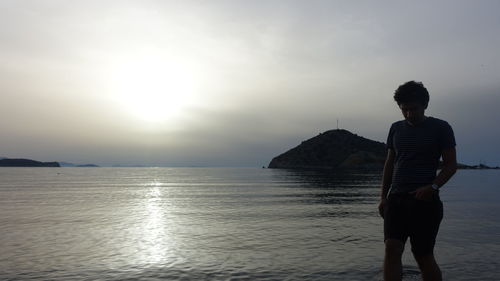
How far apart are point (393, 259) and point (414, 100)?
8.06 ft

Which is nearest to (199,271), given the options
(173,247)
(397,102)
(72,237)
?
(173,247)

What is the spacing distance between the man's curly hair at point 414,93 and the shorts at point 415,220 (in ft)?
4.75

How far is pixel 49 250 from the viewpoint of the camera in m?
16.4

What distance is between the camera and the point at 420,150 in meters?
5.90

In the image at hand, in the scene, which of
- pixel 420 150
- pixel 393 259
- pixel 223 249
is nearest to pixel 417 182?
pixel 420 150

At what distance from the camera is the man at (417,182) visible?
575 cm

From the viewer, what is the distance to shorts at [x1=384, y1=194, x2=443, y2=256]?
18.8 feet

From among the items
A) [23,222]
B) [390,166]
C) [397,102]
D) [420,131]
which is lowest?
[23,222]

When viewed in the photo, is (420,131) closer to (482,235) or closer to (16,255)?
(16,255)

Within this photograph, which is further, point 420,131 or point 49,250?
point 49,250

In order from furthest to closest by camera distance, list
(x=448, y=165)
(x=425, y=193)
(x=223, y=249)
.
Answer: (x=223, y=249) → (x=448, y=165) → (x=425, y=193)

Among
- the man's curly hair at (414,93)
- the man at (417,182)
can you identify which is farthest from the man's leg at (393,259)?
the man's curly hair at (414,93)

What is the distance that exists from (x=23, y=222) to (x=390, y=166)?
27555 mm

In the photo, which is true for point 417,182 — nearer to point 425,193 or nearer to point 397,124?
point 425,193
